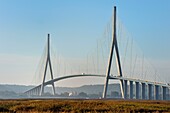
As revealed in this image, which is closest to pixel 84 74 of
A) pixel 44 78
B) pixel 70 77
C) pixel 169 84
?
pixel 70 77

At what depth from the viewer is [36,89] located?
154500mm

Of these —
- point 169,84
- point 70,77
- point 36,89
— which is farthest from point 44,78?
point 169,84

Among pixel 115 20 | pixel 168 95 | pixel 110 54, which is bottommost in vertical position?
pixel 168 95

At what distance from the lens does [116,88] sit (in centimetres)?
18862

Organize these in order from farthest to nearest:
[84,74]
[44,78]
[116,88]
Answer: [116,88] < [44,78] < [84,74]

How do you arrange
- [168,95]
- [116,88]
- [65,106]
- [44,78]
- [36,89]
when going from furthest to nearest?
[116,88] < [36,89] < [44,78] < [168,95] < [65,106]

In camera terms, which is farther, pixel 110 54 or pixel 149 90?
pixel 149 90

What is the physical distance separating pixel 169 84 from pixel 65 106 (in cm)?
5919

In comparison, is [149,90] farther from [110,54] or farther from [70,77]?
[70,77]

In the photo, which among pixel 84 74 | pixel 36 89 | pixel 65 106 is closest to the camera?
pixel 65 106

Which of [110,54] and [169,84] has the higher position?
[110,54]

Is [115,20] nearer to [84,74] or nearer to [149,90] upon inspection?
[149,90]

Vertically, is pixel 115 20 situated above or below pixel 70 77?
above

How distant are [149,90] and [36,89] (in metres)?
60.8
